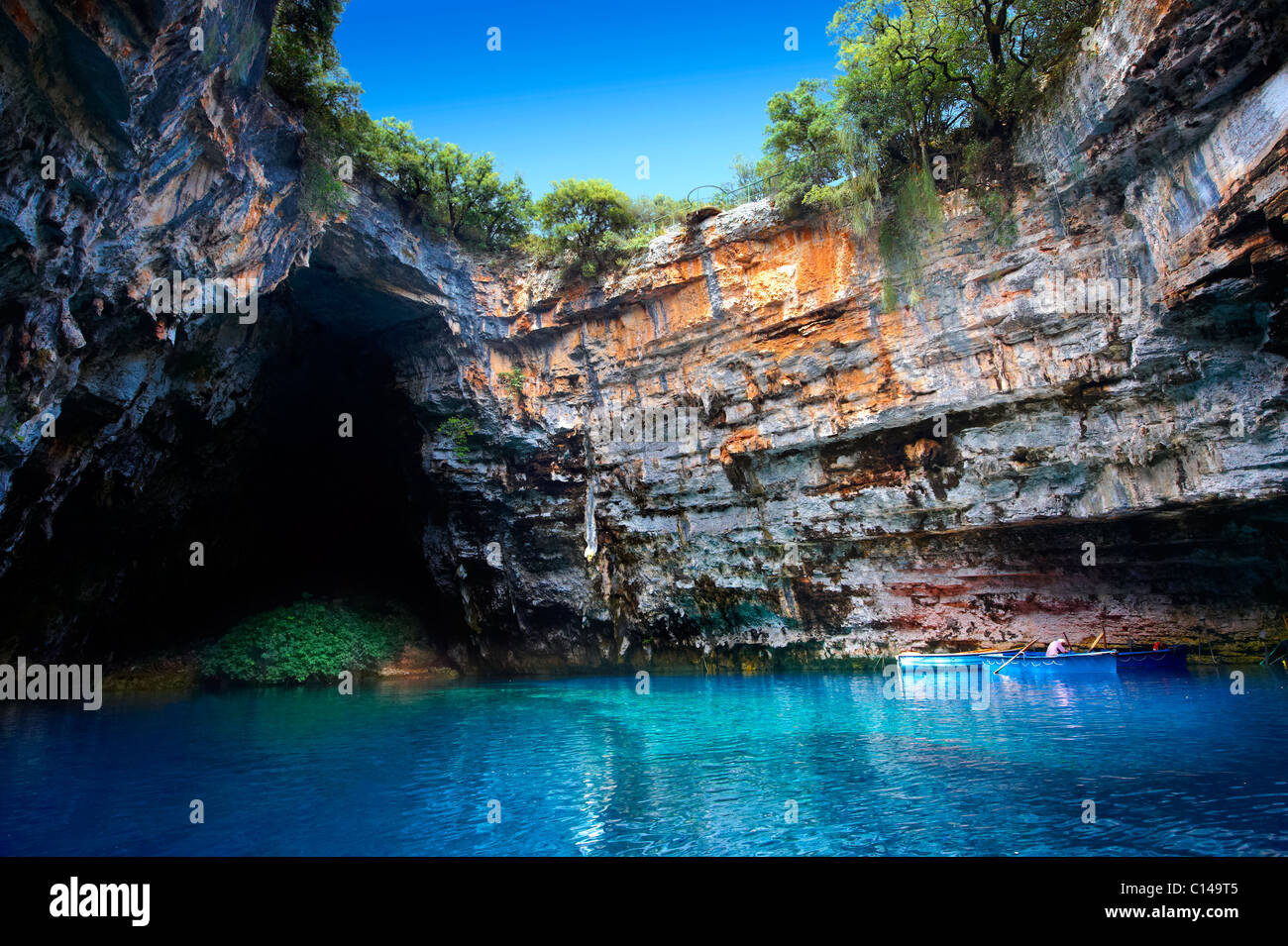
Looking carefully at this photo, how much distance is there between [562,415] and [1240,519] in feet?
53.6

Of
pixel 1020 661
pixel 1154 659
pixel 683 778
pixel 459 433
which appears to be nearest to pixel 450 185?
pixel 459 433

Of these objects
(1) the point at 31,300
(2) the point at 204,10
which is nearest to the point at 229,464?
(1) the point at 31,300

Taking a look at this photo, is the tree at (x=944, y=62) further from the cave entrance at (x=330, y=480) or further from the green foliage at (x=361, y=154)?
the cave entrance at (x=330, y=480)

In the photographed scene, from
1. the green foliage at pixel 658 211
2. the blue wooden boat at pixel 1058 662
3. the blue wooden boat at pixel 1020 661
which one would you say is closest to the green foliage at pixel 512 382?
the green foliage at pixel 658 211

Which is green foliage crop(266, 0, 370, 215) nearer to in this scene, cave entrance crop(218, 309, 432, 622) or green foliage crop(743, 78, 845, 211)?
cave entrance crop(218, 309, 432, 622)

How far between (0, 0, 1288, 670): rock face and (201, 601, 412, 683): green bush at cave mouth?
2.10 m

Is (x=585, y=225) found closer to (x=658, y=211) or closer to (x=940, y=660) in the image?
(x=658, y=211)

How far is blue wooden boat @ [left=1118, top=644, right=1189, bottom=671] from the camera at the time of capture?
1416 centimetres

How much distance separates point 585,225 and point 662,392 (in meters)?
5.11

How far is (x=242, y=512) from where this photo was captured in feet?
68.6

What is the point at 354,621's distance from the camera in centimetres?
2158

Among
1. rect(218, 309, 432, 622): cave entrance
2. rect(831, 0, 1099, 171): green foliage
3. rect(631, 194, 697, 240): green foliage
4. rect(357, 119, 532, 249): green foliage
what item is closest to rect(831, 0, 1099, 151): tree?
rect(831, 0, 1099, 171): green foliage

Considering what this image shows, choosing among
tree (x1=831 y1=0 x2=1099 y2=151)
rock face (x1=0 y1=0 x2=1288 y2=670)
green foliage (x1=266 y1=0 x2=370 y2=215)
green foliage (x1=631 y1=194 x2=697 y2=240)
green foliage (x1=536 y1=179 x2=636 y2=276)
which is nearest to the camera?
rock face (x1=0 y1=0 x2=1288 y2=670)
